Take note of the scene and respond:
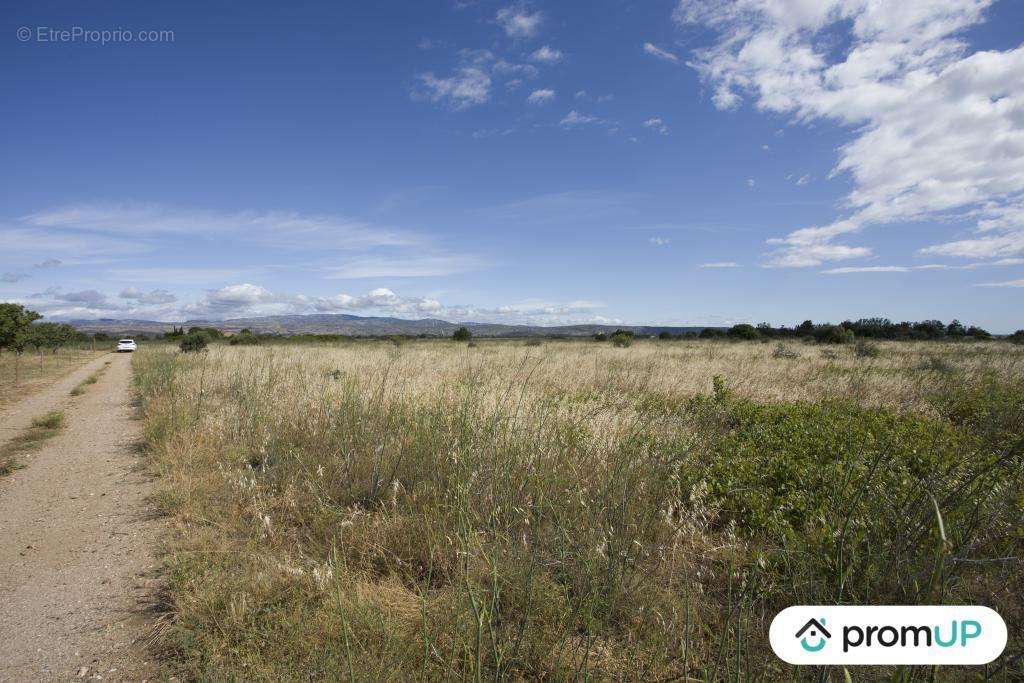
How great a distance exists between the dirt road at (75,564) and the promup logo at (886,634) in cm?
325

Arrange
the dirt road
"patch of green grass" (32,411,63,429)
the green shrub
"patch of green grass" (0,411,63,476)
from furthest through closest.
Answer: the green shrub < "patch of green grass" (32,411,63,429) < "patch of green grass" (0,411,63,476) < the dirt road

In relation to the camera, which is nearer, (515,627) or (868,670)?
(868,670)

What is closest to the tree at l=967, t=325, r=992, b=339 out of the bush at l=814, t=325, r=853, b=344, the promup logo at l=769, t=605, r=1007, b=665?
the bush at l=814, t=325, r=853, b=344

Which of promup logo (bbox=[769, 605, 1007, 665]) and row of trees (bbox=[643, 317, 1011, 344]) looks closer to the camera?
promup logo (bbox=[769, 605, 1007, 665])

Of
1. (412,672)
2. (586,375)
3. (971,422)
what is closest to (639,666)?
(412,672)

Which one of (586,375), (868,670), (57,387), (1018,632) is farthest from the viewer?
(57,387)

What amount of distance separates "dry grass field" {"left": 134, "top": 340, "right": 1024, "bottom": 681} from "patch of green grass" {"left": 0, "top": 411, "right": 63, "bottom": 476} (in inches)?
85.4

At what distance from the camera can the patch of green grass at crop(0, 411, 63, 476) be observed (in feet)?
21.3

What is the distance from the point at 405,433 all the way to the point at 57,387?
19218 mm

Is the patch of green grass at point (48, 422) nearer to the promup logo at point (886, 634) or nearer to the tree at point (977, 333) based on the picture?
the promup logo at point (886, 634)

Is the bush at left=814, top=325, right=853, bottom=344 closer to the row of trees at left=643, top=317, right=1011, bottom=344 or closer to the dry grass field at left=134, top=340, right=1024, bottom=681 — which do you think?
the row of trees at left=643, top=317, right=1011, bottom=344

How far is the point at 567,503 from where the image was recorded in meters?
3.56

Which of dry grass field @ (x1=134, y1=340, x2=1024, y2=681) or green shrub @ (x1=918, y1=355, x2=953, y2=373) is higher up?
green shrub @ (x1=918, y1=355, x2=953, y2=373)

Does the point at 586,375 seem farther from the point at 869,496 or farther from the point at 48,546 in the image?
the point at 48,546
